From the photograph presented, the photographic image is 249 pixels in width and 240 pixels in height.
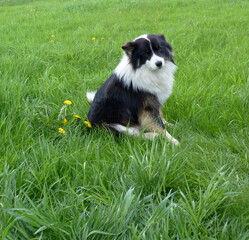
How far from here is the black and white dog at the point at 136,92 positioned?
8.86 feet

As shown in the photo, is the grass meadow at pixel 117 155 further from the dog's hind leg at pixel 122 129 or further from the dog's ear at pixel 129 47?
the dog's ear at pixel 129 47

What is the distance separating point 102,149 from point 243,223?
1078 millimetres

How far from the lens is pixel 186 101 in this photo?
2.99m

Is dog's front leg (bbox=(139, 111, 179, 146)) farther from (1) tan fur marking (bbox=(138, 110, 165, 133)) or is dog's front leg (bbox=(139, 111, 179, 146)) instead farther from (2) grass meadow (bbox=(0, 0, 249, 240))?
(2) grass meadow (bbox=(0, 0, 249, 240))

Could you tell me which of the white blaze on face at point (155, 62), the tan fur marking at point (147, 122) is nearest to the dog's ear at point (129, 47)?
the white blaze on face at point (155, 62)

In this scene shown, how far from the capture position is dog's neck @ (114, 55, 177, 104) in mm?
2750

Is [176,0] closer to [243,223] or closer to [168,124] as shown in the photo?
[168,124]

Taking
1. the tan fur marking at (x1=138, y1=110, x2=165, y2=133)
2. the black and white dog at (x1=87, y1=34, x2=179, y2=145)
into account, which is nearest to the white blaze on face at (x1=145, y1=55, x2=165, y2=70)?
the black and white dog at (x1=87, y1=34, x2=179, y2=145)

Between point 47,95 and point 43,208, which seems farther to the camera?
point 47,95

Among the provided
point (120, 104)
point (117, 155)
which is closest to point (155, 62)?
point (120, 104)

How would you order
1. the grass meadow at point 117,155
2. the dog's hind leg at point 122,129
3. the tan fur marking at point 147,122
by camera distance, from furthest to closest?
the tan fur marking at point 147,122, the dog's hind leg at point 122,129, the grass meadow at point 117,155

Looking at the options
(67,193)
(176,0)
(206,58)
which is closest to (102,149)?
(67,193)

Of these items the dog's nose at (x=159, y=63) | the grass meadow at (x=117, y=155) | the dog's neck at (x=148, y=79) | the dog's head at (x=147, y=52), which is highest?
the dog's head at (x=147, y=52)

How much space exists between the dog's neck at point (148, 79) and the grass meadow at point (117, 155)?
24 cm
